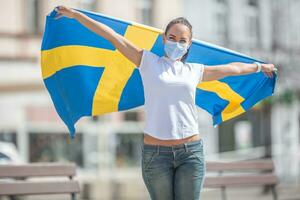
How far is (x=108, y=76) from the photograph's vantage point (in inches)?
281

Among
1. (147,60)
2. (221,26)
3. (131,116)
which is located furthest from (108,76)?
(221,26)

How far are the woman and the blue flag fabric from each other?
53.6 inches

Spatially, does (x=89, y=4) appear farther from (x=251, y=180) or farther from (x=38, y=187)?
(x=38, y=187)

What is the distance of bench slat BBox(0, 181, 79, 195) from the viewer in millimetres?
7699

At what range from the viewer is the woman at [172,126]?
18.0 ft

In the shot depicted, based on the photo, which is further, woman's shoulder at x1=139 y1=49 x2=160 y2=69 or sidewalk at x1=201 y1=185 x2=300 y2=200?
sidewalk at x1=201 y1=185 x2=300 y2=200

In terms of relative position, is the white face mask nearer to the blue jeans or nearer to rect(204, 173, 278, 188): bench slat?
the blue jeans

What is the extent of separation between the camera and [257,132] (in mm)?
28906

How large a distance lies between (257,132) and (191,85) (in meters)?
23.6

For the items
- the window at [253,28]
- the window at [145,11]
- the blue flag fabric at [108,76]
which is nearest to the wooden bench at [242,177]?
the blue flag fabric at [108,76]

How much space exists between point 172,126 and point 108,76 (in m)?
1.78

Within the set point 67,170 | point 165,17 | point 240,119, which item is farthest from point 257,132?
point 67,170

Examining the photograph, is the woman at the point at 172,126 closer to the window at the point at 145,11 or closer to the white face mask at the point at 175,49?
the white face mask at the point at 175,49

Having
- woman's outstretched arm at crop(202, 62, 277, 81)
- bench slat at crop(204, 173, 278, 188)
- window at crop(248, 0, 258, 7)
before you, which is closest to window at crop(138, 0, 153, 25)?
window at crop(248, 0, 258, 7)
